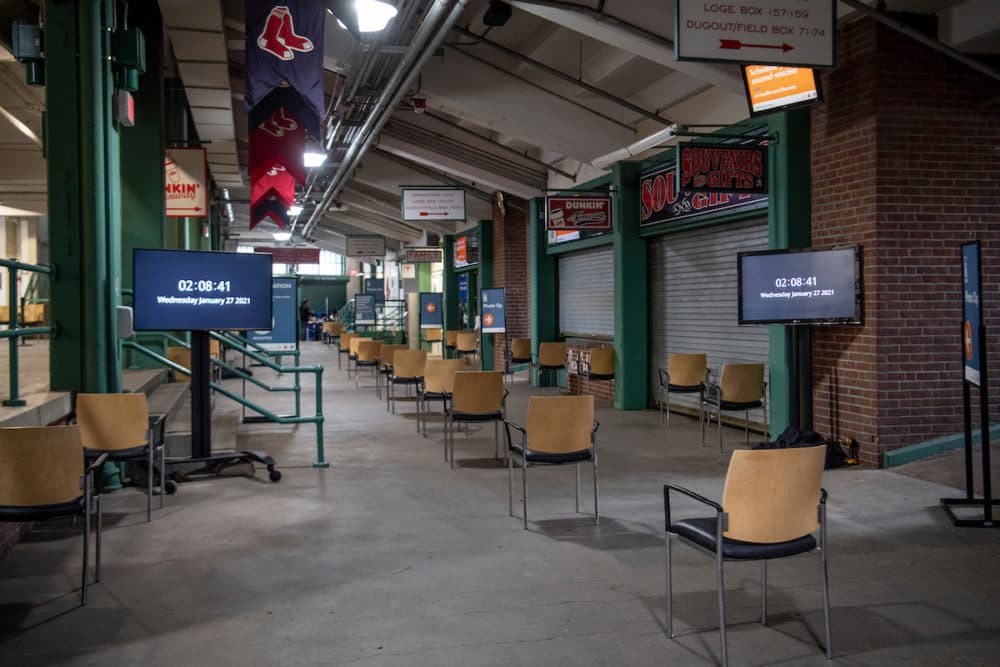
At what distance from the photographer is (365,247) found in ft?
89.1

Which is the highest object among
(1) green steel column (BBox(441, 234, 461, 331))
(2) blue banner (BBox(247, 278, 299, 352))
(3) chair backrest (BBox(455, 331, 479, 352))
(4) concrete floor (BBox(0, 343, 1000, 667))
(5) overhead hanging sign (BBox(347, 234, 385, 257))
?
(5) overhead hanging sign (BBox(347, 234, 385, 257))

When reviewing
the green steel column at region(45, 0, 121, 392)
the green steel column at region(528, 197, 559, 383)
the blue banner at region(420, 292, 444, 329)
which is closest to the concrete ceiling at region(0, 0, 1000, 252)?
the green steel column at region(528, 197, 559, 383)

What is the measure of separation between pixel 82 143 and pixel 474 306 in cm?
1573

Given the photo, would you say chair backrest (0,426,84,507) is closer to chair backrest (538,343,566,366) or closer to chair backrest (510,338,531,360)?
chair backrest (538,343,566,366)

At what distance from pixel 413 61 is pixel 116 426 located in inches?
200

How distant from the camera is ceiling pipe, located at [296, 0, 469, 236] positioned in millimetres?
7605

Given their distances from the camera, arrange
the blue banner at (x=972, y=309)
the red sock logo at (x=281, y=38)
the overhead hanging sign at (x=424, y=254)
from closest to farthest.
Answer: the blue banner at (x=972, y=309) → the red sock logo at (x=281, y=38) → the overhead hanging sign at (x=424, y=254)

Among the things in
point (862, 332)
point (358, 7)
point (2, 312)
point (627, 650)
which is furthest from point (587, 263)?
point (2, 312)

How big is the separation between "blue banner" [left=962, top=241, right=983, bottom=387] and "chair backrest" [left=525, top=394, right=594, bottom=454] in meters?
2.31

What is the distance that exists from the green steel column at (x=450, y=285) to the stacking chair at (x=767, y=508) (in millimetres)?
18893

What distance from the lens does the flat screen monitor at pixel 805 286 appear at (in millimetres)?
6996

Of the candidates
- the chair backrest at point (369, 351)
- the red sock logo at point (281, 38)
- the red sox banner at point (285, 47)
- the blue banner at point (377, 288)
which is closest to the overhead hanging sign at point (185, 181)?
the chair backrest at point (369, 351)

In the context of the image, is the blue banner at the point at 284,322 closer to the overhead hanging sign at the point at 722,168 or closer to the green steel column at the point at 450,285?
the overhead hanging sign at the point at 722,168

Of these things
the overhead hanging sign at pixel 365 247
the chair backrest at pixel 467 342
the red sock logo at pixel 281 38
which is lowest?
the chair backrest at pixel 467 342
